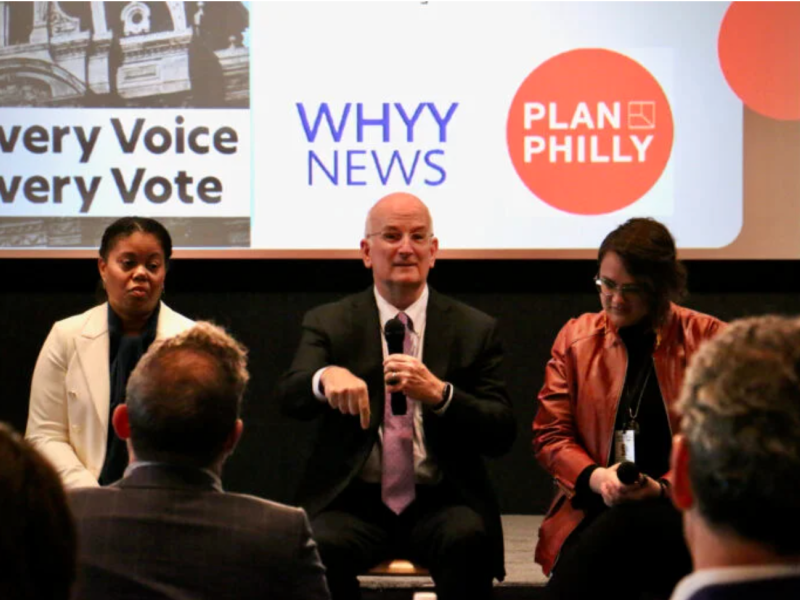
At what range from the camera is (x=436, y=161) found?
410 cm

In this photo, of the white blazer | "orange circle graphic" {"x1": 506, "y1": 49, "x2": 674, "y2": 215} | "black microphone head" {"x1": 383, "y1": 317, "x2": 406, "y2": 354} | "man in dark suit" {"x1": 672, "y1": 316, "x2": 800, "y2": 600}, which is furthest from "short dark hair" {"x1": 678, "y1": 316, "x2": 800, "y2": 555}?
"orange circle graphic" {"x1": 506, "y1": 49, "x2": 674, "y2": 215}

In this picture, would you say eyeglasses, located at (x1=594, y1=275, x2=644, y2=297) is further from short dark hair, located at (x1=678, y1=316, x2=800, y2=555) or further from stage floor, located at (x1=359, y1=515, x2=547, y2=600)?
short dark hair, located at (x1=678, y1=316, x2=800, y2=555)

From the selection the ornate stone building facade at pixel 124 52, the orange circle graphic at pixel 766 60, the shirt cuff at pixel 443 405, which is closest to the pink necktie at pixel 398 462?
the shirt cuff at pixel 443 405

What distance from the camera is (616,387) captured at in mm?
3039

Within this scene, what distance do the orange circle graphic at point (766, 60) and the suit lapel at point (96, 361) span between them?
7.66 feet

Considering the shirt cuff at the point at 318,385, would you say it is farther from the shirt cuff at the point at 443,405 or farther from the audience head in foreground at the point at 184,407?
the audience head in foreground at the point at 184,407

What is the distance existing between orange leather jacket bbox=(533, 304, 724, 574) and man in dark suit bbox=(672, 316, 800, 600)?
1898 millimetres

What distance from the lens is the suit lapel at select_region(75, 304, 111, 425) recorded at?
3150mm

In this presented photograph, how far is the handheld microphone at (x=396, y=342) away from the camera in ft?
9.43

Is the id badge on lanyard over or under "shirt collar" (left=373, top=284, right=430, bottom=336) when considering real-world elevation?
under

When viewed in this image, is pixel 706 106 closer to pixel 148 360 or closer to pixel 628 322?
pixel 628 322

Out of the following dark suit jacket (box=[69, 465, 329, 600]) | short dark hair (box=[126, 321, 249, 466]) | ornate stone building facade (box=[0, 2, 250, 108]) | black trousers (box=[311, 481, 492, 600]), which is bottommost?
black trousers (box=[311, 481, 492, 600])

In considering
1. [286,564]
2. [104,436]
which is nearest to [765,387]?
[286,564]

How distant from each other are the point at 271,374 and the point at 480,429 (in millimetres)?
1514
